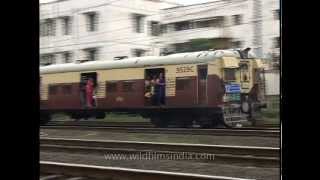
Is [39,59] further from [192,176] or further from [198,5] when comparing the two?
[198,5]

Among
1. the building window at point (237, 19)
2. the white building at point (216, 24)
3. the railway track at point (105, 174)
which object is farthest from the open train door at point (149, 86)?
the railway track at point (105, 174)

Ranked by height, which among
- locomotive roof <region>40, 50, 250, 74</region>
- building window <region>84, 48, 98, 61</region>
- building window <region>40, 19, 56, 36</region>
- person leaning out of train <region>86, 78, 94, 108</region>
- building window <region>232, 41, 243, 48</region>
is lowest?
person leaning out of train <region>86, 78, 94, 108</region>

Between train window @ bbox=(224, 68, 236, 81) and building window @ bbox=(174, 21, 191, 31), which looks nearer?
building window @ bbox=(174, 21, 191, 31)

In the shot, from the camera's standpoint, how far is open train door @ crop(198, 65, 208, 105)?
9727 millimetres

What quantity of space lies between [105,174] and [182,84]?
20.6ft

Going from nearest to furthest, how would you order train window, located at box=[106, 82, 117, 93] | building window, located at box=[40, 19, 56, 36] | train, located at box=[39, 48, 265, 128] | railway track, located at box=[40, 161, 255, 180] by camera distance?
building window, located at box=[40, 19, 56, 36], railway track, located at box=[40, 161, 255, 180], train, located at box=[39, 48, 265, 128], train window, located at box=[106, 82, 117, 93]

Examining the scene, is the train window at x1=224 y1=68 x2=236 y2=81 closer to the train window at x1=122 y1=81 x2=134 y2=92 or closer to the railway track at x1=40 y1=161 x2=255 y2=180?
the train window at x1=122 y1=81 x2=134 y2=92

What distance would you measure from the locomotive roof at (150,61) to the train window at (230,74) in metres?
0.32

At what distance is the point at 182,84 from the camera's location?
10102 mm

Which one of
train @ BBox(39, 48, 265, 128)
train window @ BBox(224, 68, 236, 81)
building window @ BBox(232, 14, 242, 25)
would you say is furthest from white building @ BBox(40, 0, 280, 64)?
train window @ BBox(224, 68, 236, 81)

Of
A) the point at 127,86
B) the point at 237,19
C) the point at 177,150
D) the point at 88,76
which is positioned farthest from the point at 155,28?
the point at 177,150

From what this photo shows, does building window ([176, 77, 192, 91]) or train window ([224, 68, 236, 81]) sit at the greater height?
train window ([224, 68, 236, 81])
